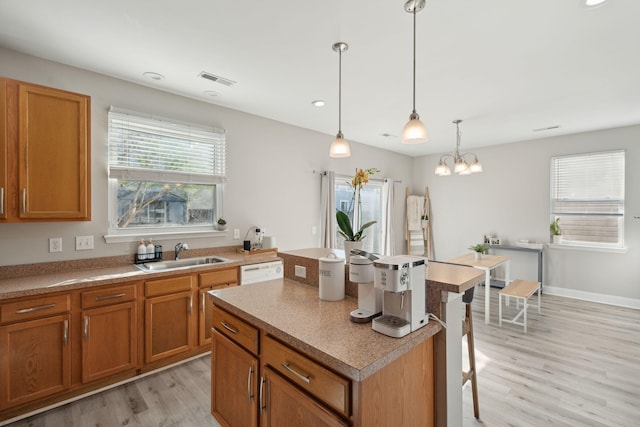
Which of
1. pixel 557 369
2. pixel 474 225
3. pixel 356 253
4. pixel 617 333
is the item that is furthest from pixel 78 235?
pixel 474 225

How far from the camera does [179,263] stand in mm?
3184

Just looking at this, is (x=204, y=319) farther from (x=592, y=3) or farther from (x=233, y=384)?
(x=592, y=3)

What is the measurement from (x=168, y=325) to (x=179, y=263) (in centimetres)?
67

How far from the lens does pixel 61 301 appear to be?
2.20 metres

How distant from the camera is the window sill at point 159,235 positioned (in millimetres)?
2859

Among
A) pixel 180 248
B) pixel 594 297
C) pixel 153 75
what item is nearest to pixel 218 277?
pixel 180 248

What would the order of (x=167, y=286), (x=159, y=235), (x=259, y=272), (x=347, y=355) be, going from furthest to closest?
(x=259, y=272) < (x=159, y=235) < (x=167, y=286) < (x=347, y=355)

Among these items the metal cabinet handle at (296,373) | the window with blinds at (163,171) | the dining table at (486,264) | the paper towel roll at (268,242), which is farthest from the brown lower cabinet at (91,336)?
the dining table at (486,264)

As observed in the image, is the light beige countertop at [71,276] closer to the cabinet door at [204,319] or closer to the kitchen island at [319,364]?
the cabinet door at [204,319]

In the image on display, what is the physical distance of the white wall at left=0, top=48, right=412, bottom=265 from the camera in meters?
2.50

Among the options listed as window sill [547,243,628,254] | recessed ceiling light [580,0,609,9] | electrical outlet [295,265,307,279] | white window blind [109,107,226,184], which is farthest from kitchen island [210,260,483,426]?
window sill [547,243,628,254]

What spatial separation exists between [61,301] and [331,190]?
344 centimetres

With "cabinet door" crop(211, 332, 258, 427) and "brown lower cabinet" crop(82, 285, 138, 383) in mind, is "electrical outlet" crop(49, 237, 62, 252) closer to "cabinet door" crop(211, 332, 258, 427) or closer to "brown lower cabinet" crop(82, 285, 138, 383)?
"brown lower cabinet" crop(82, 285, 138, 383)

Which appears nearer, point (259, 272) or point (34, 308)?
point (34, 308)
